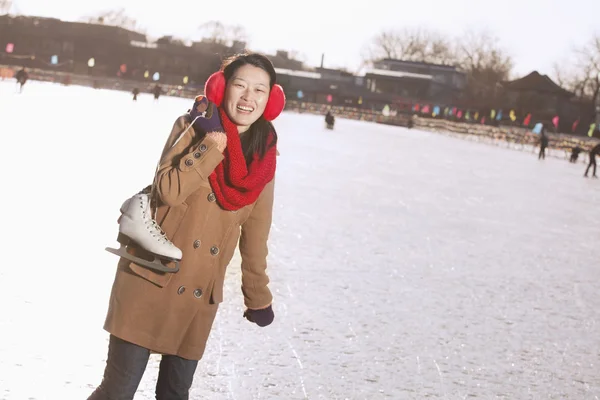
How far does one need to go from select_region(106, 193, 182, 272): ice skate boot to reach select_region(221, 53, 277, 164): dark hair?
1.02ft

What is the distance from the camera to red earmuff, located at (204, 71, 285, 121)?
2.23m

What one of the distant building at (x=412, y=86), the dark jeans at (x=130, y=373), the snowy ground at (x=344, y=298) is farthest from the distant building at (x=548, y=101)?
the dark jeans at (x=130, y=373)

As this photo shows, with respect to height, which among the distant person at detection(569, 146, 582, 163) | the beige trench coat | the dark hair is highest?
the dark hair

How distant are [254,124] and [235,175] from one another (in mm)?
218

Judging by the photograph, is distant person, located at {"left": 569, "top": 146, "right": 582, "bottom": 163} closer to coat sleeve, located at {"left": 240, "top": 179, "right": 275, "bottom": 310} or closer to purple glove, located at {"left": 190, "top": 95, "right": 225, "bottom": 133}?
coat sleeve, located at {"left": 240, "top": 179, "right": 275, "bottom": 310}

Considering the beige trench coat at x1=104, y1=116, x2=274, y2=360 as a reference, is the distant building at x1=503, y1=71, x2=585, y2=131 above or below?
above

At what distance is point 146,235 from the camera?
6.86 feet

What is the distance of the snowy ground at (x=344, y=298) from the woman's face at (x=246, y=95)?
128 centimetres

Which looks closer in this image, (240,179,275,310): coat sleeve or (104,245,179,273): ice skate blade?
(104,245,179,273): ice skate blade

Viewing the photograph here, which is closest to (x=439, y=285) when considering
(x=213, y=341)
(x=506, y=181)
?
(x=213, y=341)

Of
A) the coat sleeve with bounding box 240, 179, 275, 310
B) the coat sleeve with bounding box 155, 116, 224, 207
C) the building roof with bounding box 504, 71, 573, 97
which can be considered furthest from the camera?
the building roof with bounding box 504, 71, 573, 97

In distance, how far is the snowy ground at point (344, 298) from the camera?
3424mm

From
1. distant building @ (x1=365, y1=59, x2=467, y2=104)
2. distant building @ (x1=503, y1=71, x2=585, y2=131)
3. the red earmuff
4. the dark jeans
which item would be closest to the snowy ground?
the dark jeans

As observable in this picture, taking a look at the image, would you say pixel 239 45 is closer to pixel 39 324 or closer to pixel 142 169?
pixel 39 324
